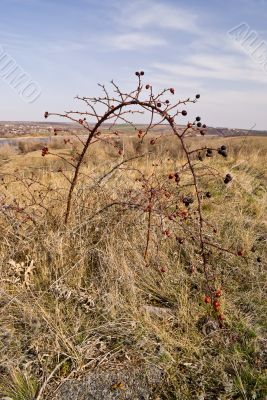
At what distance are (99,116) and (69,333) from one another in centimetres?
151

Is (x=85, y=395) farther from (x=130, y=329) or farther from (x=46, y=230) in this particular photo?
(x=46, y=230)

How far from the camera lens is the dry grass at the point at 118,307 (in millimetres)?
2201

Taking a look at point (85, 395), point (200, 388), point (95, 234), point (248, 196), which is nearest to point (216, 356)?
point (200, 388)

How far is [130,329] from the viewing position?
2.46 metres

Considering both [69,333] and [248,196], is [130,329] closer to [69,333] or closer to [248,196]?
[69,333]

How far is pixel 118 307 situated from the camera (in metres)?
2.65

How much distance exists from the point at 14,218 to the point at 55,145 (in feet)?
61.3

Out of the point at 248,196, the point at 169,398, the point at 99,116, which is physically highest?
the point at 99,116

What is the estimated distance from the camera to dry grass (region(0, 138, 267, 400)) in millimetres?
2201

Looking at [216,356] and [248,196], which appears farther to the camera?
[248,196]

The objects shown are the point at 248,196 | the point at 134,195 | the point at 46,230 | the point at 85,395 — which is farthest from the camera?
the point at 248,196

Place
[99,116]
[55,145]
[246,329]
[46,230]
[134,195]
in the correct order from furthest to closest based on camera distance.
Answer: [55,145] < [134,195] < [46,230] < [99,116] < [246,329]

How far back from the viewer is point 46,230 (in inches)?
130

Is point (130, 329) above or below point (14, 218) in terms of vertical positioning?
below
